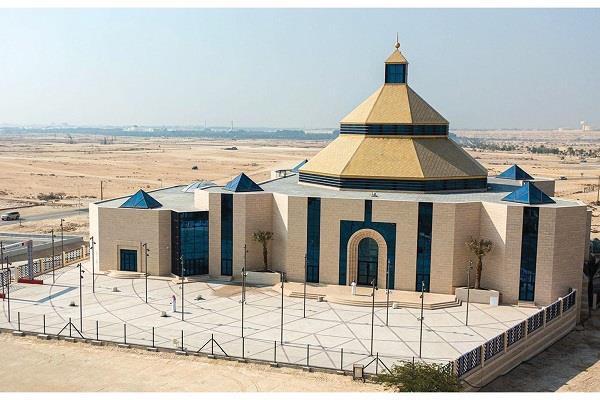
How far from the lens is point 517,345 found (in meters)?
35.5

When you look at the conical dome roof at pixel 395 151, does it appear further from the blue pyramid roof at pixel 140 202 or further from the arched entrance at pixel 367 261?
the blue pyramid roof at pixel 140 202

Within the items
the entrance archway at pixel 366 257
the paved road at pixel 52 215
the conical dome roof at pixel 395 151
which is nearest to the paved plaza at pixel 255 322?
the entrance archway at pixel 366 257

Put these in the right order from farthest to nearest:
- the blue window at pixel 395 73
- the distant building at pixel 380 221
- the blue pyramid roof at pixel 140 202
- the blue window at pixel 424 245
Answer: the blue window at pixel 395 73 < the blue pyramid roof at pixel 140 202 < the blue window at pixel 424 245 < the distant building at pixel 380 221

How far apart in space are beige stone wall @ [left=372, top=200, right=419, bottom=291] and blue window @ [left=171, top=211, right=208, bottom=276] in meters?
13.6

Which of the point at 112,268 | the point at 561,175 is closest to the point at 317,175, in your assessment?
the point at 112,268

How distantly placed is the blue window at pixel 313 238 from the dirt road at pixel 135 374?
15.7 meters

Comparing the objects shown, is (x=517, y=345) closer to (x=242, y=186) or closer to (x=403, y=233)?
(x=403, y=233)

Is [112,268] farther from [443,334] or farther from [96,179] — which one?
[96,179]

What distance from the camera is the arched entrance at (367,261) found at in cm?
4569

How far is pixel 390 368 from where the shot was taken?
30.8 m

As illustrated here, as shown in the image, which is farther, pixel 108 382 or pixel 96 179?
pixel 96 179

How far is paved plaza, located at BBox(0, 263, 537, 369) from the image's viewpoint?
33.8 meters

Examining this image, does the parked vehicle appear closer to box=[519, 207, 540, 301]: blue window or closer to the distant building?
the distant building

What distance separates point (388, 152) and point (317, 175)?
6.36 meters
